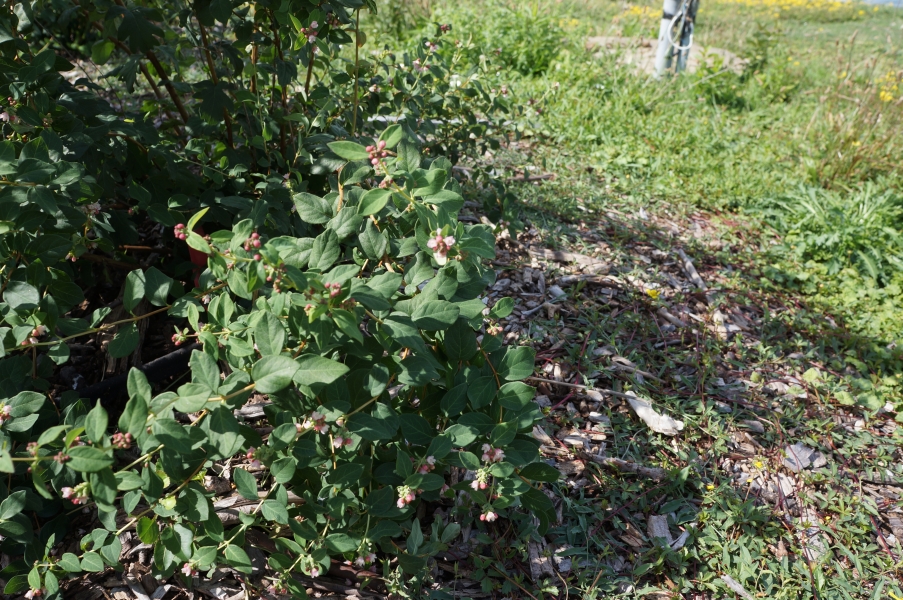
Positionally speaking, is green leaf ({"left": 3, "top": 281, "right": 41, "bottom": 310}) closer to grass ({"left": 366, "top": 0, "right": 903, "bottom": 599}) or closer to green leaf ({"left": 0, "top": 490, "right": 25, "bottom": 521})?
green leaf ({"left": 0, "top": 490, "right": 25, "bottom": 521})

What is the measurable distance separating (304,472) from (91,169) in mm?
1121

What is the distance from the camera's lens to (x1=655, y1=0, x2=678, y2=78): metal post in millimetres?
5770

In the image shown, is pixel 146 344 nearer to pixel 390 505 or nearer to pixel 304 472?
pixel 304 472

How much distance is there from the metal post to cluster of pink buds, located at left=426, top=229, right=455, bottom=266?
5.32 metres

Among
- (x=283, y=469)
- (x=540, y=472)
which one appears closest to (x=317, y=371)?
(x=283, y=469)

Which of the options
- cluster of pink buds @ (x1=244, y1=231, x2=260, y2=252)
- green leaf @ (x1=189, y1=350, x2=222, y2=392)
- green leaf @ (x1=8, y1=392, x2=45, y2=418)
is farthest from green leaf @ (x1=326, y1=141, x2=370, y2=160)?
green leaf @ (x1=8, y1=392, x2=45, y2=418)

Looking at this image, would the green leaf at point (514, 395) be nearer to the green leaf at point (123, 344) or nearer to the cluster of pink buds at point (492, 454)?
the cluster of pink buds at point (492, 454)

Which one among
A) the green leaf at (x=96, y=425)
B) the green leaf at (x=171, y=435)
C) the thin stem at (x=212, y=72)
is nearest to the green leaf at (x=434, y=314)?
the green leaf at (x=171, y=435)

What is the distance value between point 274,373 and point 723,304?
2.61 metres

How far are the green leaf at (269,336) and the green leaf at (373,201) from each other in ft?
1.01

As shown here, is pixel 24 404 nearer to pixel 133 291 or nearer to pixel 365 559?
pixel 133 291

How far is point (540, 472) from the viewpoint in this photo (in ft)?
5.15

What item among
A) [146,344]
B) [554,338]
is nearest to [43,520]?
[146,344]

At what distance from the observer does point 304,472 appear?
152 centimetres
